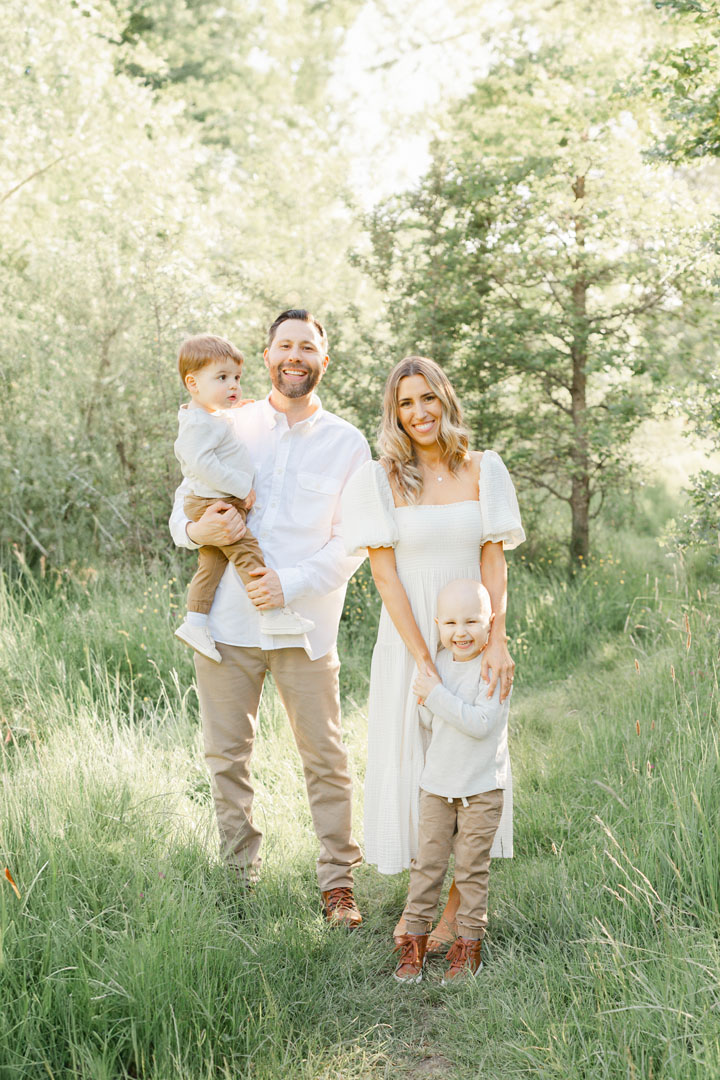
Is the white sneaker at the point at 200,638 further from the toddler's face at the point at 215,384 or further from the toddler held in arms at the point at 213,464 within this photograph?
the toddler's face at the point at 215,384

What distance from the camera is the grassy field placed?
2.63 metres

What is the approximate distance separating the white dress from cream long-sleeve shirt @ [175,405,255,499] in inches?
17.5

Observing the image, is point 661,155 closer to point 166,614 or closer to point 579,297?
point 579,297

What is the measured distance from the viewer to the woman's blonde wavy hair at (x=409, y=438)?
3494 mm

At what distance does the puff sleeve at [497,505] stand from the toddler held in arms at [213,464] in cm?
81

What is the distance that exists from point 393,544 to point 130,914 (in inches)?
60.4

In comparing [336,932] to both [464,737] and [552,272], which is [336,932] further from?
[552,272]

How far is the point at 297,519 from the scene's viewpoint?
3850 mm

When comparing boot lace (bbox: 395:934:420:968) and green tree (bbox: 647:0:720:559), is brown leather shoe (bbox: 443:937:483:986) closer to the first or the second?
boot lace (bbox: 395:934:420:968)

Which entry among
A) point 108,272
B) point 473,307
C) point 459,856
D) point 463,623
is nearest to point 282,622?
point 463,623

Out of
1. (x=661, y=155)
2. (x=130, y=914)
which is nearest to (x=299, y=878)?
(x=130, y=914)

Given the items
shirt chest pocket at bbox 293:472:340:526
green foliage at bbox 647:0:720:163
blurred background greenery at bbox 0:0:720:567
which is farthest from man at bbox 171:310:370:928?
blurred background greenery at bbox 0:0:720:567

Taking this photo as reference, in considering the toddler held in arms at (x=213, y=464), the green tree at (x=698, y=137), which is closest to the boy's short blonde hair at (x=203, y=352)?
A: the toddler held in arms at (x=213, y=464)

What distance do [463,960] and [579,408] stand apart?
6.02 m
